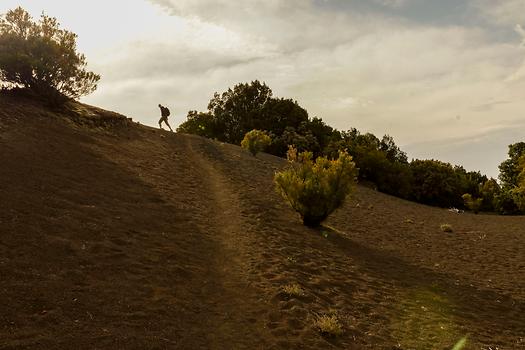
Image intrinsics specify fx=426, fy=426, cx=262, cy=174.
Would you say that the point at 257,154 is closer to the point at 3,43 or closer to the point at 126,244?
the point at 3,43

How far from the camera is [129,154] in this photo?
23797 millimetres

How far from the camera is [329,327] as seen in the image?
9109mm

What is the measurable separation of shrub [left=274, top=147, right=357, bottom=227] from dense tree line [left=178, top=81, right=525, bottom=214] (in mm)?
28576

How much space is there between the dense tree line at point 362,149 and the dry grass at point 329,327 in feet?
122

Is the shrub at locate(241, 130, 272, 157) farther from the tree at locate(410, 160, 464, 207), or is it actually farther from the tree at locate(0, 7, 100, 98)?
the tree at locate(410, 160, 464, 207)

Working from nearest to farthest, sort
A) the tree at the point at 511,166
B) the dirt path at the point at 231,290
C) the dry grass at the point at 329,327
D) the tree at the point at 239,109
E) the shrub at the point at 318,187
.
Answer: the dirt path at the point at 231,290 < the dry grass at the point at 329,327 < the shrub at the point at 318,187 < the tree at the point at 511,166 < the tree at the point at 239,109

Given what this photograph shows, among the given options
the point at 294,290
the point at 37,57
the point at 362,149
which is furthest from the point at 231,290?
the point at 362,149

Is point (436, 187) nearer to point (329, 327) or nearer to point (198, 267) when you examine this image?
point (198, 267)

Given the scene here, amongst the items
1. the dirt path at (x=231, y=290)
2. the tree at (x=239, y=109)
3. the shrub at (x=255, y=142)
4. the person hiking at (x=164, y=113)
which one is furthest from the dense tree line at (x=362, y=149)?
the dirt path at (x=231, y=290)

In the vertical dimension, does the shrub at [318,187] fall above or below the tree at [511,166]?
below

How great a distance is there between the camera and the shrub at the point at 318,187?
1830 cm

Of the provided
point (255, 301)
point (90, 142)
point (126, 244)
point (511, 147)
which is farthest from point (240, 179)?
point (511, 147)

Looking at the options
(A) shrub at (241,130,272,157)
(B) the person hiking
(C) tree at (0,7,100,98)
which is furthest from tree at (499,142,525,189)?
(C) tree at (0,7,100,98)

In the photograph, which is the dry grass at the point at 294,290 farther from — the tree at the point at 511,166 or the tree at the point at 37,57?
the tree at the point at 511,166
